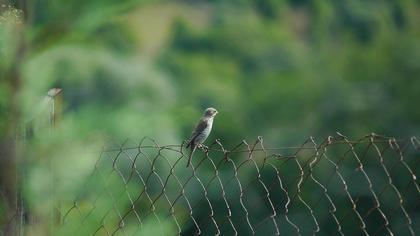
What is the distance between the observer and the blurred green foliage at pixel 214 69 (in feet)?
6.86

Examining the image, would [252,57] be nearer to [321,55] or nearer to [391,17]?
[321,55]

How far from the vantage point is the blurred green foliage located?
2.09 meters

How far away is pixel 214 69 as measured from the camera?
52.5 metres

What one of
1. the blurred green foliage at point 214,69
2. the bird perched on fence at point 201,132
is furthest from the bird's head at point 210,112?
the blurred green foliage at point 214,69

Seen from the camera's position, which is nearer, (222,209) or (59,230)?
(59,230)

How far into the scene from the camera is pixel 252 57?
56438 mm

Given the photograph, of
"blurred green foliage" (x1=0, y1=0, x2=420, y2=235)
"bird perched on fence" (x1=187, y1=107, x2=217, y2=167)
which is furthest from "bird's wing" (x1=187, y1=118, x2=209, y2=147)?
"blurred green foliage" (x1=0, y1=0, x2=420, y2=235)

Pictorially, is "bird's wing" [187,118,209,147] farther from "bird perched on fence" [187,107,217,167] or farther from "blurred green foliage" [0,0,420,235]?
"blurred green foliage" [0,0,420,235]

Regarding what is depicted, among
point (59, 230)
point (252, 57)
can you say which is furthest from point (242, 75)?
point (59, 230)

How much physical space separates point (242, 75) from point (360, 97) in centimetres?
1631

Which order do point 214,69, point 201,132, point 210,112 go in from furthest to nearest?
point 214,69 < point 210,112 < point 201,132

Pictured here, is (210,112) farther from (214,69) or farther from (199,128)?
(214,69)

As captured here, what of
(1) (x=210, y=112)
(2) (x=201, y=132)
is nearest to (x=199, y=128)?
(2) (x=201, y=132)

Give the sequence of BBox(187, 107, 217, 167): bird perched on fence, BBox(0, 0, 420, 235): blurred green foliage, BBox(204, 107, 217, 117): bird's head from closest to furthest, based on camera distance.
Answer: BBox(0, 0, 420, 235): blurred green foliage
BBox(187, 107, 217, 167): bird perched on fence
BBox(204, 107, 217, 117): bird's head
